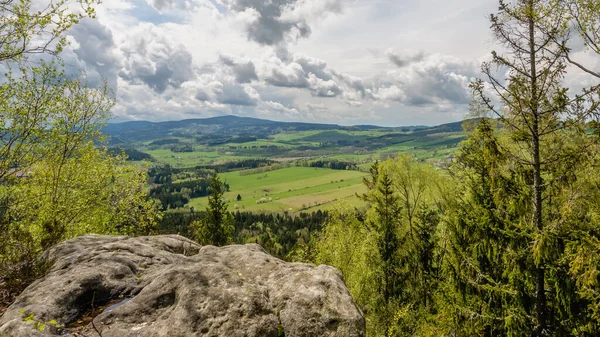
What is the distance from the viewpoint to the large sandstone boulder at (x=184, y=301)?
24.6 feet

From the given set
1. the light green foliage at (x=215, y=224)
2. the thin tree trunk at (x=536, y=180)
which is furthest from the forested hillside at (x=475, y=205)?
the light green foliage at (x=215, y=224)

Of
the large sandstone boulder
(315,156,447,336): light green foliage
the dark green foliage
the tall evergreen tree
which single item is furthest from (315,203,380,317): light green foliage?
the large sandstone boulder

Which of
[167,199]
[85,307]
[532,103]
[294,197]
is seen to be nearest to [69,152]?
[85,307]

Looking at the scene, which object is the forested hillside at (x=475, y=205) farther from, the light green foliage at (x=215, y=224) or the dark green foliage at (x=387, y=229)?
the light green foliage at (x=215, y=224)

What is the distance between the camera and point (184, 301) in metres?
7.95

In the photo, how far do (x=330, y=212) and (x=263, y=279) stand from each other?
29.2 m

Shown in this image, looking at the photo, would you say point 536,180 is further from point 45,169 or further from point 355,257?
point 45,169

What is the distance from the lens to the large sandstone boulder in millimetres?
7512

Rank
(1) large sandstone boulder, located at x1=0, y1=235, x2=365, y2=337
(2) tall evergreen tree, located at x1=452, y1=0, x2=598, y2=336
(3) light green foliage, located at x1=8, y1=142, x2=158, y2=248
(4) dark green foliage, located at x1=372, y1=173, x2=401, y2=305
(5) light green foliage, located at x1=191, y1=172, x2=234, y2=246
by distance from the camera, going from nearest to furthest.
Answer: (1) large sandstone boulder, located at x1=0, y1=235, x2=365, y2=337 < (2) tall evergreen tree, located at x1=452, y1=0, x2=598, y2=336 < (3) light green foliage, located at x1=8, y1=142, x2=158, y2=248 < (4) dark green foliage, located at x1=372, y1=173, x2=401, y2=305 < (5) light green foliage, located at x1=191, y1=172, x2=234, y2=246

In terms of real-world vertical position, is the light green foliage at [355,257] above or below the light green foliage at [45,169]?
below

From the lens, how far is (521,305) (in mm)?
15234

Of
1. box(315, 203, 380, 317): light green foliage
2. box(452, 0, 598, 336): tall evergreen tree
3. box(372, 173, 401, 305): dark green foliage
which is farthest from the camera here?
box(372, 173, 401, 305): dark green foliage

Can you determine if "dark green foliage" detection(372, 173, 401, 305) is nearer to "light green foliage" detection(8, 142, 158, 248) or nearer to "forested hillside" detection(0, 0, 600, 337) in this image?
"forested hillside" detection(0, 0, 600, 337)

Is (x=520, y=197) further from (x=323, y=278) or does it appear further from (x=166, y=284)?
(x=166, y=284)
